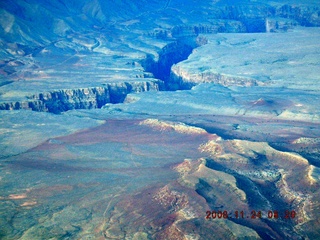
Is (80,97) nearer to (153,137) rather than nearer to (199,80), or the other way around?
(153,137)
